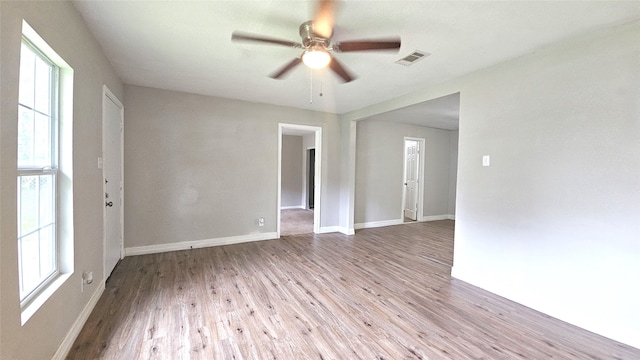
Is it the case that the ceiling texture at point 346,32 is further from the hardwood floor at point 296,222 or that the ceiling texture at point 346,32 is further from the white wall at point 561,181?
the hardwood floor at point 296,222

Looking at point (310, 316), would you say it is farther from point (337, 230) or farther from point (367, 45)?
point (337, 230)

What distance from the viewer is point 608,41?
2.09 m

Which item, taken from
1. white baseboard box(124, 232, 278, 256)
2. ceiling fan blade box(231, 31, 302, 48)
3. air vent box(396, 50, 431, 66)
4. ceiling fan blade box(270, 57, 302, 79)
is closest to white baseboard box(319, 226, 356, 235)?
white baseboard box(124, 232, 278, 256)

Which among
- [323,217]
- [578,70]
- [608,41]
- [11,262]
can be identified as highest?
[608,41]

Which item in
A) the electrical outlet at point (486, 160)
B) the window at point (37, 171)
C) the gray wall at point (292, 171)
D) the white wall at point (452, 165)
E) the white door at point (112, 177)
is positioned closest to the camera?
the window at point (37, 171)

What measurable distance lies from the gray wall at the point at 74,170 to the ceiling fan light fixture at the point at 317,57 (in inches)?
61.6

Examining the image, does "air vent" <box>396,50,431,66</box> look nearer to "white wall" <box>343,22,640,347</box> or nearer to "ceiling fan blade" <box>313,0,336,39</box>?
"white wall" <box>343,22,640,347</box>

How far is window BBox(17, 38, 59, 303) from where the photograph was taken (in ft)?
4.82

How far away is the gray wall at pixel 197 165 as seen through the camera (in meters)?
3.77

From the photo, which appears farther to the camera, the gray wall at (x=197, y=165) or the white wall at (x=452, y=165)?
the white wall at (x=452, y=165)

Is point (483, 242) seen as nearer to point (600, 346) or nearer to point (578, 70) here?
point (600, 346)

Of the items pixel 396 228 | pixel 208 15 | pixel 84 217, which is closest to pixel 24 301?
pixel 84 217

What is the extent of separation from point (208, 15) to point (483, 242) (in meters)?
→ 3.38

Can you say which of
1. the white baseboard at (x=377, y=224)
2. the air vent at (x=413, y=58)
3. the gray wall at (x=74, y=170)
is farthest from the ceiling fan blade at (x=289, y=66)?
the white baseboard at (x=377, y=224)
